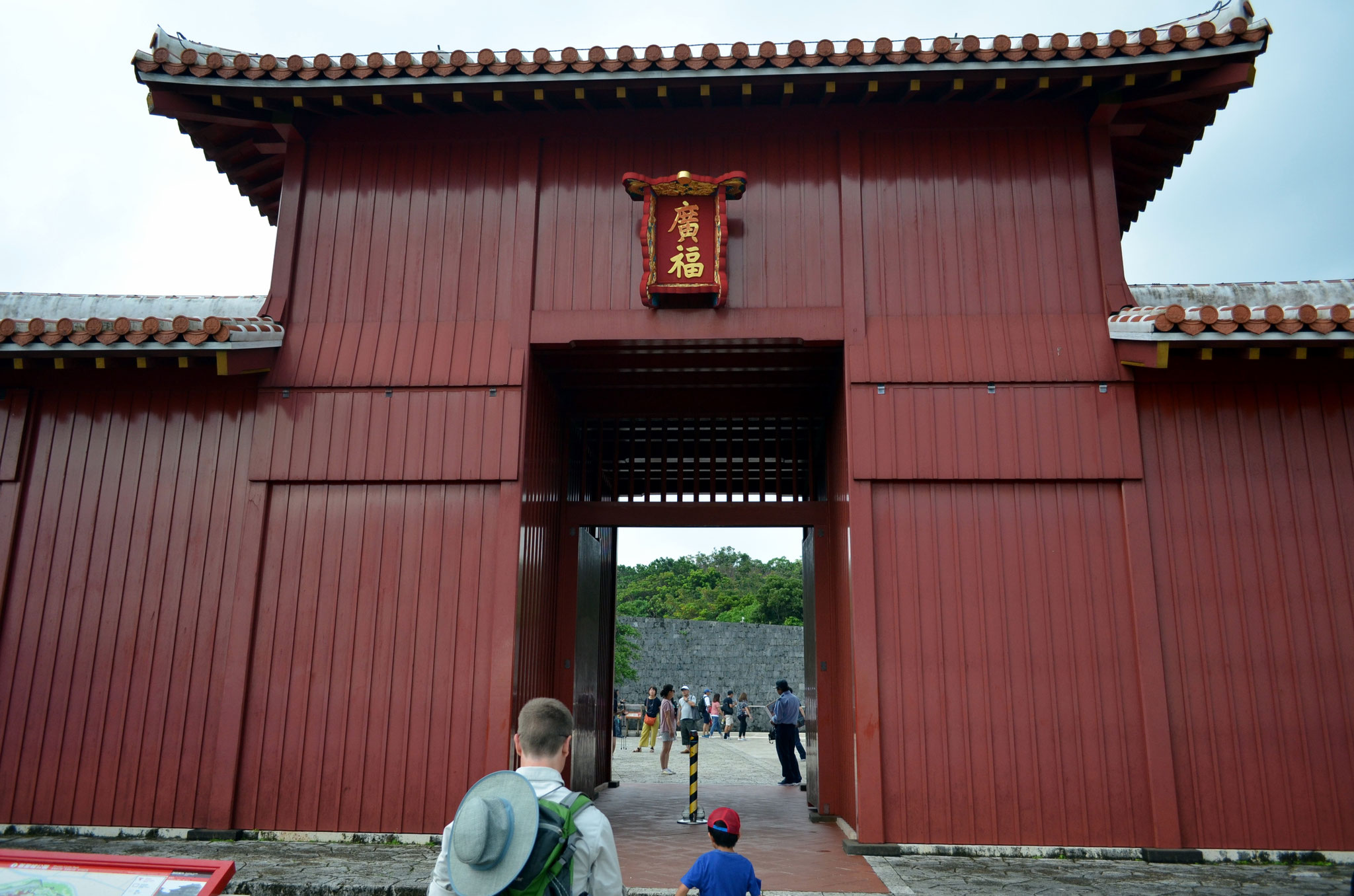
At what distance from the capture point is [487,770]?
6527 millimetres

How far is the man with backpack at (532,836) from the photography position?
2131 millimetres

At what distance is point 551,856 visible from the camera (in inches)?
86.3

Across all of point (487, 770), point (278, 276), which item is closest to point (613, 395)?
point (278, 276)

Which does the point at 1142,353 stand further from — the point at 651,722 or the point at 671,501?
the point at 651,722

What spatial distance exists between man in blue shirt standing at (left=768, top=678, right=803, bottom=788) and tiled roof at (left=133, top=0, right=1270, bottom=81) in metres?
7.41

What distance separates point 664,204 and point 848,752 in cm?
496

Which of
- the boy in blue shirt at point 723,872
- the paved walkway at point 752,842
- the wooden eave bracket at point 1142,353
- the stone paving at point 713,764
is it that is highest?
the wooden eave bracket at point 1142,353

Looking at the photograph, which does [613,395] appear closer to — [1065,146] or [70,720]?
[1065,146]

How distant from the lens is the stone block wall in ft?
99.0

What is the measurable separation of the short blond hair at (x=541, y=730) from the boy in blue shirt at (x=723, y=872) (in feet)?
4.38

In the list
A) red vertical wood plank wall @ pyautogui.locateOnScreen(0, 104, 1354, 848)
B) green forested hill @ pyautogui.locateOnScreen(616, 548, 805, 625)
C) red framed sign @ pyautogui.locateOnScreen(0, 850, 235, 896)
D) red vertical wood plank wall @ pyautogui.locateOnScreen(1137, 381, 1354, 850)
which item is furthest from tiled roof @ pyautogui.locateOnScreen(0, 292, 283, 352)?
green forested hill @ pyautogui.locateOnScreen(616, 548, 805, 625)

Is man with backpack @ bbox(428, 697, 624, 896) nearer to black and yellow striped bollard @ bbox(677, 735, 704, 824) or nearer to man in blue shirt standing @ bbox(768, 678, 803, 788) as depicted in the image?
black and yellow striped bollard @ bbox(677, 735, 704, 824)

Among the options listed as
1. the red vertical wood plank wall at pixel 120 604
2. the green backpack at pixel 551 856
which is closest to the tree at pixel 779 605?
the red vertical wood plank wall at pixel 120 604

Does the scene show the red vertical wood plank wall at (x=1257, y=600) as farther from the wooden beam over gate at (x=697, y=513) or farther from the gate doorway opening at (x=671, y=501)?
the wooden beam over gate at (x=697, y=513)
